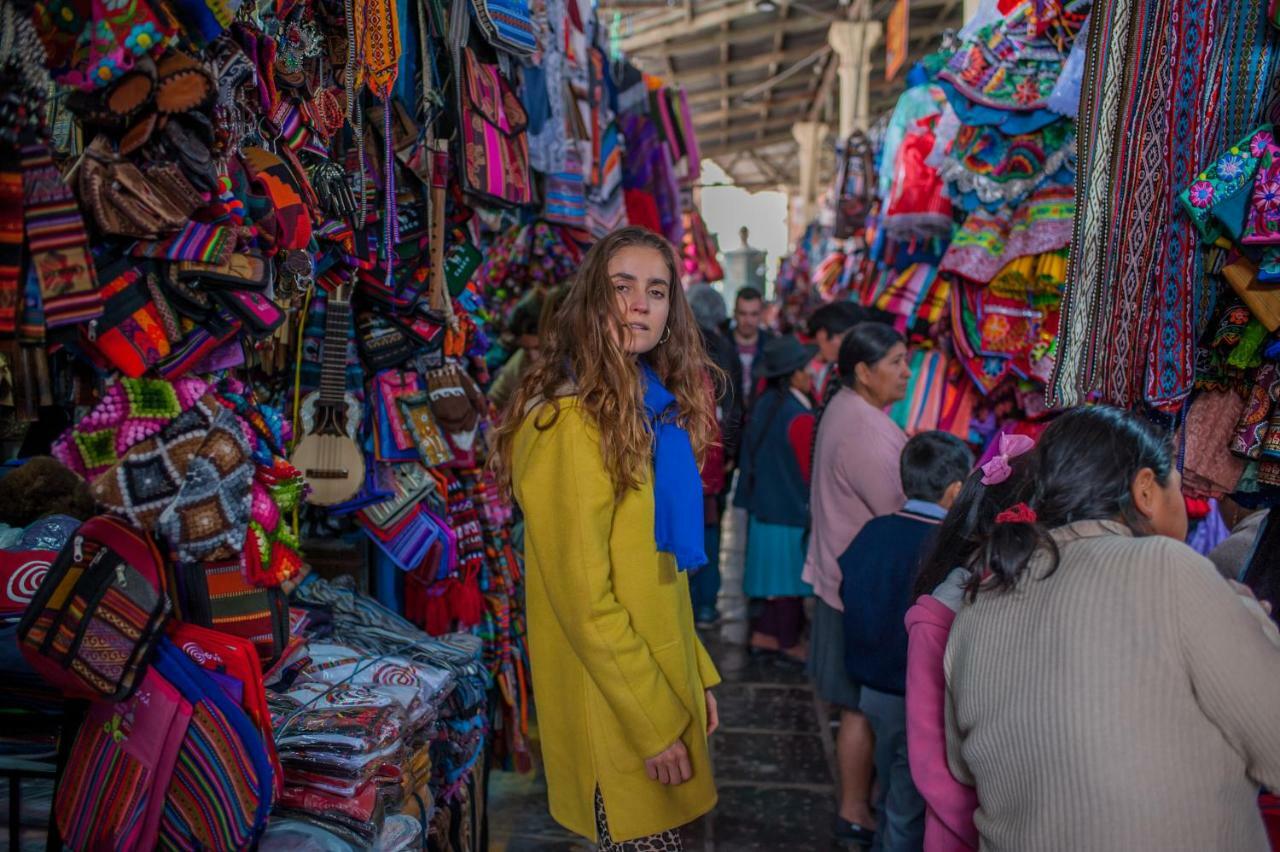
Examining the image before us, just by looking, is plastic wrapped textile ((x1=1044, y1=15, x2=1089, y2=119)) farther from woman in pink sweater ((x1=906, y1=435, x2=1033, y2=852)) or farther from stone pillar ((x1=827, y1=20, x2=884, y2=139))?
stone pillar ((x1=827, y1=20, x2=884, y2=139))

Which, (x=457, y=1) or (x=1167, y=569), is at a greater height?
(x=457, y=1)

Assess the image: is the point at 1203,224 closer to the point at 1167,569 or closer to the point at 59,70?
the point at 1167,569

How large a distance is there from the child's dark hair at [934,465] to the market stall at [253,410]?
1212mm

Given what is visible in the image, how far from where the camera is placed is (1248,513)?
94.3 inches

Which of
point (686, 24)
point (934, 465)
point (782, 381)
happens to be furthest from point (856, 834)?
point (686, 24)

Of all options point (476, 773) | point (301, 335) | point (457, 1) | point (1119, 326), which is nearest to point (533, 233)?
point (457, 1)

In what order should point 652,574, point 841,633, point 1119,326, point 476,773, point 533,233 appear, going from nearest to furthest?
point 652,574 → point 1119,326 → point 476,773 → point 841,633 → point 533,233

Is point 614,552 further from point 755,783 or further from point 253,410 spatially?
point 755,783

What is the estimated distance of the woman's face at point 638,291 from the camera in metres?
1.82

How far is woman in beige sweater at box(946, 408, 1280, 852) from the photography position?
131 cm

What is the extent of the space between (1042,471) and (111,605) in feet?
4.58

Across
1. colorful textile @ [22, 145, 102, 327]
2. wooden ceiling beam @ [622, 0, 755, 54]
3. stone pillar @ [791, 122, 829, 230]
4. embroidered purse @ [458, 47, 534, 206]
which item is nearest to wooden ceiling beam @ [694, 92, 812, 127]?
stone pillar @ [791, 122, 829, 230]

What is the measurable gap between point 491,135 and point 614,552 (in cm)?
153

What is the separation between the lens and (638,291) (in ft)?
6.01
